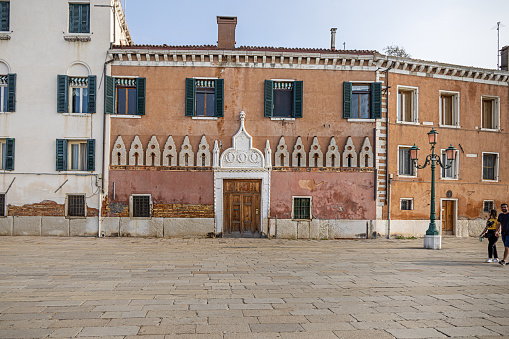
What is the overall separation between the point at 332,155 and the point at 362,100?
3287mm

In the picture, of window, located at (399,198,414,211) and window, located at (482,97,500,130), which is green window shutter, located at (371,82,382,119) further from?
window, located at (482,97,500,130)

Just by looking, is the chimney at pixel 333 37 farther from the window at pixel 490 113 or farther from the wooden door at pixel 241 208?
the wooden door at pixel 241 208

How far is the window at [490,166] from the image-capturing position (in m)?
22.8

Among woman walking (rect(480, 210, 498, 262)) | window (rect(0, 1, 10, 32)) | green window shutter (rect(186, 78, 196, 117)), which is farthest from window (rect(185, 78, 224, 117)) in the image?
woman walking (rect(480, 210, 498, 262))

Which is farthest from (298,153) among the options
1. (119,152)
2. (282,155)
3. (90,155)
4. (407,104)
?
(90,155)

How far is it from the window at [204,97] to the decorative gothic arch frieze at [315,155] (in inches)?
185

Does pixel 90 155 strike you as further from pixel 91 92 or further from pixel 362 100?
pixel 362 100

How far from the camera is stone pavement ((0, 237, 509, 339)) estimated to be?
5.86 meters

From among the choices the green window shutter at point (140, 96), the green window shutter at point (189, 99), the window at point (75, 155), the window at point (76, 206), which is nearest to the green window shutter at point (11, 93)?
the window at point (75, 155)

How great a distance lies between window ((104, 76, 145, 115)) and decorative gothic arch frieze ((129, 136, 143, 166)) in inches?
57.1

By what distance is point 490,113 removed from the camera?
919 inches

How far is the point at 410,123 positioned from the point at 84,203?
1653 cm

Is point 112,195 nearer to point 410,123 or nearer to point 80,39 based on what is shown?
point 80,39

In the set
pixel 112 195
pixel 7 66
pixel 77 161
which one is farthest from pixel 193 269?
pixel 7 66
